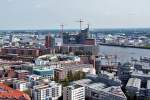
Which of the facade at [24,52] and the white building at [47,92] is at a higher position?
the white building at [47,92]

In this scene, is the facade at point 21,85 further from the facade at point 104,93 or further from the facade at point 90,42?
the facade at point 90,42

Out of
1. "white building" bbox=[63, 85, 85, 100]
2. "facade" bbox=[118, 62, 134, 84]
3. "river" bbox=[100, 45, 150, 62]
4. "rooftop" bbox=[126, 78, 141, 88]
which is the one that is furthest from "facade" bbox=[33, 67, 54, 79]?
"river" bbox=[100, 45, 150, 62]

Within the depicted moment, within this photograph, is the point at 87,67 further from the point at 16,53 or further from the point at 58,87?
the point at 16,53

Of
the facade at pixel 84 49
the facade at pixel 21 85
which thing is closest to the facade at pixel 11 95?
the facade at pixel 21 85

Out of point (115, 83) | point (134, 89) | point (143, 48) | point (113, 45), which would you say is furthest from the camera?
point (113, 45)

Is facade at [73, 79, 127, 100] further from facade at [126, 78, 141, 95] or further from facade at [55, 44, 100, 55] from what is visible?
facade at [55, 44, 100, 55]

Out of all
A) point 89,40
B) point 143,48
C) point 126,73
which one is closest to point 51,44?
point 89,40

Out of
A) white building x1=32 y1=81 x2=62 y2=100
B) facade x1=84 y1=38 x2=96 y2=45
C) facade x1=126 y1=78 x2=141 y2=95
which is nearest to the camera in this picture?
white building x1=32 y1=81 x2=62 y2=100
